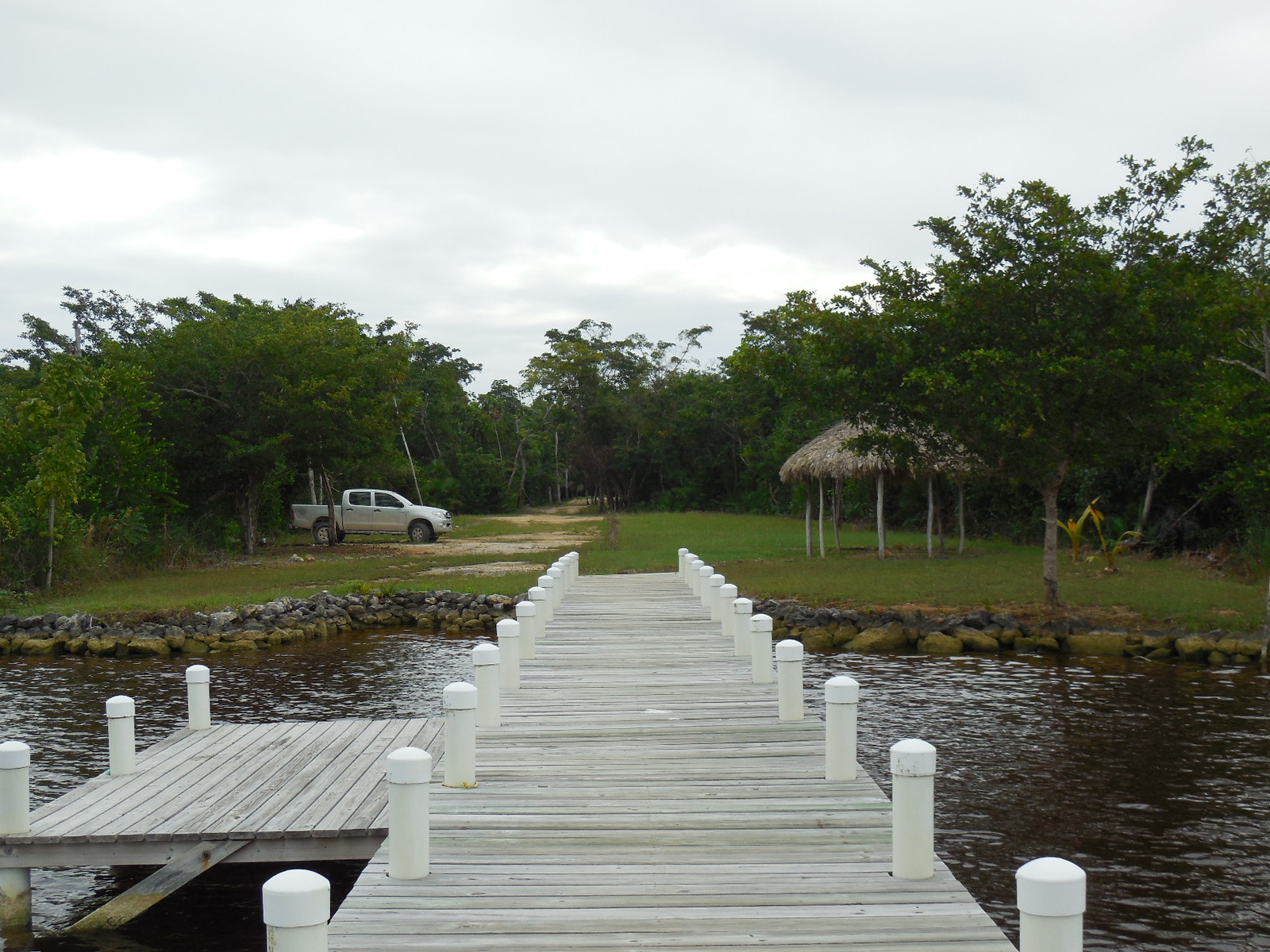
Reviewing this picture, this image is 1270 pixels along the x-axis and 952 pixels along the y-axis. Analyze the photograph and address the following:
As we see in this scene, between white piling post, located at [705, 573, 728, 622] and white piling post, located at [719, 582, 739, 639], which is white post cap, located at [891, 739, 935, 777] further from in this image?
white piling post, located at [705, 573, 728, 622]

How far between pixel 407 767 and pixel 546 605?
8615 millimetres

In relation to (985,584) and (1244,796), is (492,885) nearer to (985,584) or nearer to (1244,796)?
(1244,796)

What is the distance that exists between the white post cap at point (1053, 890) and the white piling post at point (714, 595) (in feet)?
32.8

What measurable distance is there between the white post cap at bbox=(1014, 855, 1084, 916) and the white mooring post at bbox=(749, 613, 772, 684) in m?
6.12

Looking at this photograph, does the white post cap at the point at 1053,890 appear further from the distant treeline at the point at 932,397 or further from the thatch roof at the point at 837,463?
the thatch roof at the point at 837,463

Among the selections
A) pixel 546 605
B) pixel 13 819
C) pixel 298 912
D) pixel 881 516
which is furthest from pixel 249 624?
pixel 298 912

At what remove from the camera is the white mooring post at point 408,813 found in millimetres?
4973

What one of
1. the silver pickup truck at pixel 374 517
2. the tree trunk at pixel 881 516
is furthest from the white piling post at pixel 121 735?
the silver pickup truck at pixel 374 517

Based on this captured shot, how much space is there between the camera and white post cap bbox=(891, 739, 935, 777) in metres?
4.90

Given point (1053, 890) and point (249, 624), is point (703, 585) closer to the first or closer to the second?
point (249, 624)

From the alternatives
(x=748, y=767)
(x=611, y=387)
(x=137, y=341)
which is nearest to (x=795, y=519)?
(x=611, y=387)

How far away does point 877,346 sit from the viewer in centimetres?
1889

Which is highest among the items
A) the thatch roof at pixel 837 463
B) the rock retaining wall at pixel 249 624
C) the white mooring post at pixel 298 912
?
the thatch roof at pixel 837 463

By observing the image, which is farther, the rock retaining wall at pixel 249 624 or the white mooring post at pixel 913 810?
the rock retaining wall at pixel 249 624
